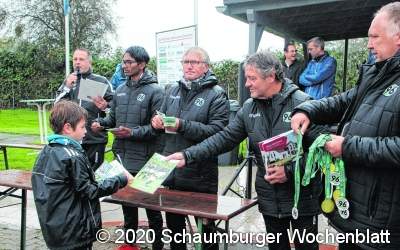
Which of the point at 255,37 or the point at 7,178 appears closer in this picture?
the point at 7,178

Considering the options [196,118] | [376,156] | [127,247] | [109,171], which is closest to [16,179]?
[127,247]

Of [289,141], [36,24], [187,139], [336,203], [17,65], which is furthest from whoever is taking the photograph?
[36,24]

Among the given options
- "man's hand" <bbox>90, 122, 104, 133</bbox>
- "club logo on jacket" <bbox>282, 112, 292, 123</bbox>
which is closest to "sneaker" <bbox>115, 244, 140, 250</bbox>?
"man's hand" <bbox>90, 122, 104, 133</bbox>

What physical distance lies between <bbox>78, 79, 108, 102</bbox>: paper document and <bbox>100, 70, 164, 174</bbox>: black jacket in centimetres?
62

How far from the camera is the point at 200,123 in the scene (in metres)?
3.69

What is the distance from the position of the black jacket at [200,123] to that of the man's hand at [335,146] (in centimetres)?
138

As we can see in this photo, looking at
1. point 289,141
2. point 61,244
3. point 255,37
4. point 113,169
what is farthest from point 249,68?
point 255,37

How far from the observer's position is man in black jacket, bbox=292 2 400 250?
2258 mm

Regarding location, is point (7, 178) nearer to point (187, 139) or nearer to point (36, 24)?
point (187, 139)

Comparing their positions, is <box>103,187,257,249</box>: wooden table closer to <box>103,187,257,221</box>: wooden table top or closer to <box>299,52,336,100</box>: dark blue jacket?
<box>103,187,257,221</box>: wooden table top

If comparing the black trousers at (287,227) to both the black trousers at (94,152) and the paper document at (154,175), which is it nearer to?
the paper document at (154,175)

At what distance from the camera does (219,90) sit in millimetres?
3812

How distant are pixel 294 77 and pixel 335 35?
2692 mm

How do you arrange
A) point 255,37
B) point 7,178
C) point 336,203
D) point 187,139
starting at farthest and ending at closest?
point 255,37 < point 7,178 < point 187,139 < point 336,203
